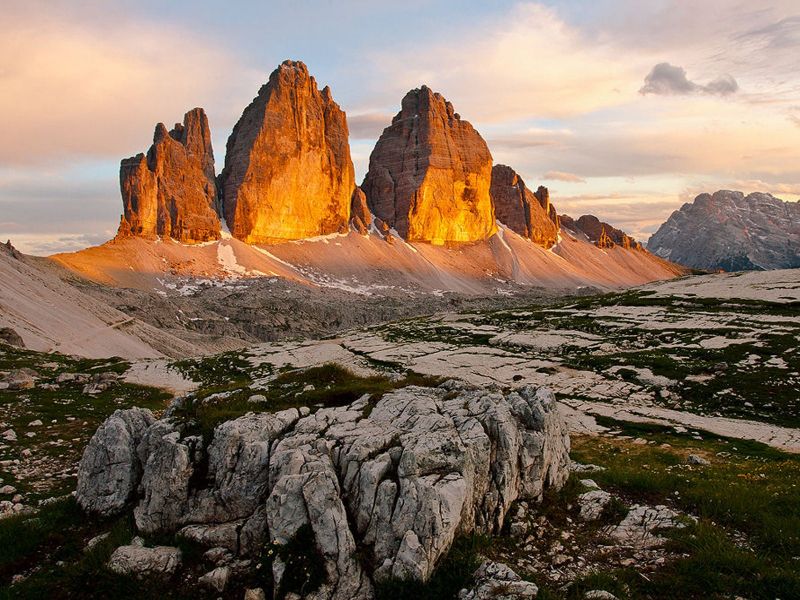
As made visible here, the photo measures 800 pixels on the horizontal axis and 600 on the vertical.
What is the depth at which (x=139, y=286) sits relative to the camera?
167 m

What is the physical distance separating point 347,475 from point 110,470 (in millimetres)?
7090

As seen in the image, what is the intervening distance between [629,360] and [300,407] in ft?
130

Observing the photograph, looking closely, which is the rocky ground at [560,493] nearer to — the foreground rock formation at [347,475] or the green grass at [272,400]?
the green grass at [272,400]

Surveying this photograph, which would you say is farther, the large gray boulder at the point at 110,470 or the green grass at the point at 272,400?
the green grass at the point at 272,400

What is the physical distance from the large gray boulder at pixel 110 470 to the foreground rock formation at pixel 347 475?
34 mm

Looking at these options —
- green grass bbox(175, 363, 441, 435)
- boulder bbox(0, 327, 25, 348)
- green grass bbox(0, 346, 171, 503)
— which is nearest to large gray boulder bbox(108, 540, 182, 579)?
green grass bbox(175, 363, 441, 435)

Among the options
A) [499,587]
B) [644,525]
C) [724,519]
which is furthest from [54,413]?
[724,519]

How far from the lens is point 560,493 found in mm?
13898

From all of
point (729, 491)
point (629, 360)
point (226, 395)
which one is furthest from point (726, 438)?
point (226, 395)

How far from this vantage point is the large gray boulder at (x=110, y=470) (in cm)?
1347

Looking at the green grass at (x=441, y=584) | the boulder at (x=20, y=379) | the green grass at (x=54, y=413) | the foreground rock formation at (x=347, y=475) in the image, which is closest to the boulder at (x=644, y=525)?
the foreground rock formation at (x=347, y=475)

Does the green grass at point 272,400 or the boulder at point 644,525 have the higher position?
the green grass at point 272,400

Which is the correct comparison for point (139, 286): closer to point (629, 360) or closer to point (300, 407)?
point (629, 360)

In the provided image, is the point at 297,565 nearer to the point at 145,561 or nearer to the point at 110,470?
the point at 145,561
